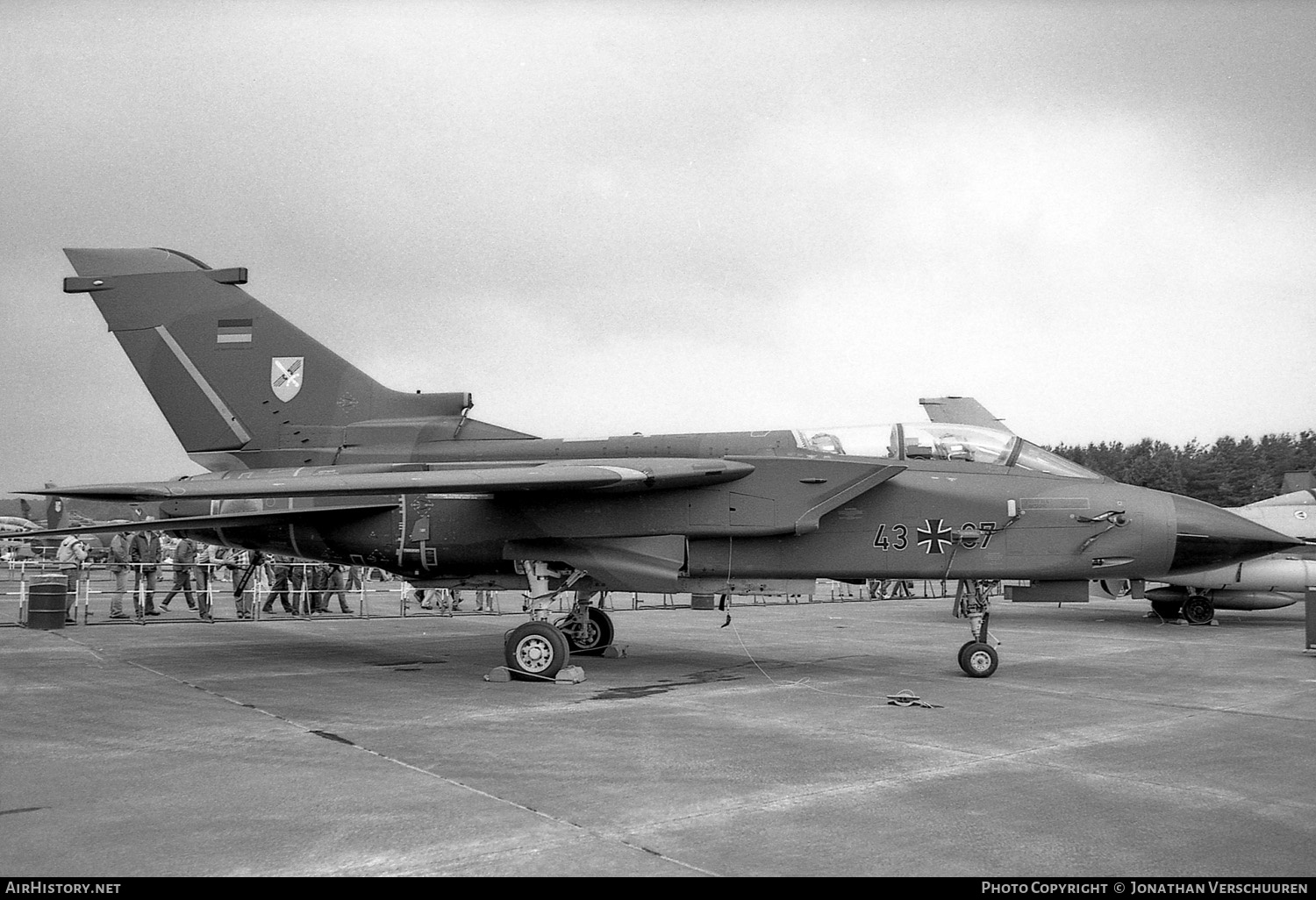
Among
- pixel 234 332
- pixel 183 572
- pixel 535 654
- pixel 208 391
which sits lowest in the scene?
pixel 535 654

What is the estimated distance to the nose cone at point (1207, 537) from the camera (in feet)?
34.9

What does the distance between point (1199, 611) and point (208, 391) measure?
18.2 metres

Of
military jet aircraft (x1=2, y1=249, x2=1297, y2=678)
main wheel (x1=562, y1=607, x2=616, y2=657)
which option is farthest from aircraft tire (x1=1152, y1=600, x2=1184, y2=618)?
main wheel (x1=562, y1=607, x2=616, y2=657)

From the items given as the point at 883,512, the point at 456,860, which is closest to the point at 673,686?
the point at 883,512

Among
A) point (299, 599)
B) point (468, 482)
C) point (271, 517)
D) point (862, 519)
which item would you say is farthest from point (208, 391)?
point (299, 599)

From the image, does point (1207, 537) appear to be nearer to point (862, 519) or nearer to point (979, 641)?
point (979, 641)

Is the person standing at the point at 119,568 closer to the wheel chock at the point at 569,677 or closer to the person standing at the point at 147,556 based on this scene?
the person standing at the point at 147,556

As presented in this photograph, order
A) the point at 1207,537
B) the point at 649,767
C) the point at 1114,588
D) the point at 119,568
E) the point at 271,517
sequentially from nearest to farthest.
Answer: the point at 649,767, the point at 1207,537, the point at 271,517, the point at 119,568, the point at 1114,588

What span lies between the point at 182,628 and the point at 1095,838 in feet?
48.4

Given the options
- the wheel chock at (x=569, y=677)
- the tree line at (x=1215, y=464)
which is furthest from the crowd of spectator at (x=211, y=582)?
the tree line at (x=1215, y=464)

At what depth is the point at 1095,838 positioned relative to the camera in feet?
15.7

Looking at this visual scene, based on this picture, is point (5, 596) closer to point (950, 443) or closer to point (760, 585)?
point (760, 585)

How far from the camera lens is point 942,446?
11.1m

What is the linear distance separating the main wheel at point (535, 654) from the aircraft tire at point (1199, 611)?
1464 cm
